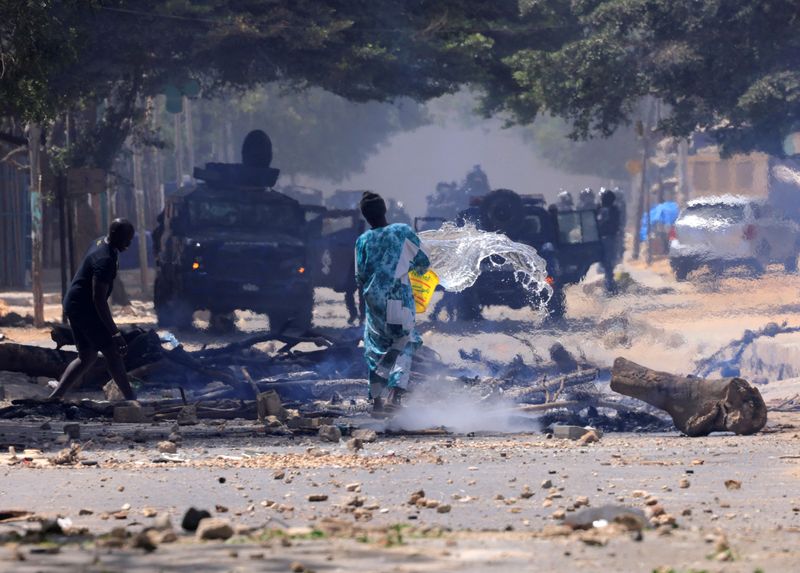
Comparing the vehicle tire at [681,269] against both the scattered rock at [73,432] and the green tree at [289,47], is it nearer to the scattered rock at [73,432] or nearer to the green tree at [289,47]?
the green tree at [289,47]

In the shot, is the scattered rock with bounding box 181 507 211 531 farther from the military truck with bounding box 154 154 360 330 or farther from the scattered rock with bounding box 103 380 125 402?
the military truck with bounding box 154 154 360 330

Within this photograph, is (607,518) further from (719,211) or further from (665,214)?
(665,214)

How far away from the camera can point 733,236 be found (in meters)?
33.0

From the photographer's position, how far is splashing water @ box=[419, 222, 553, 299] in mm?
20391

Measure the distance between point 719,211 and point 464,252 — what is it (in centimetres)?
1446

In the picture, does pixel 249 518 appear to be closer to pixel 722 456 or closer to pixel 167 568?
pixel 167 568

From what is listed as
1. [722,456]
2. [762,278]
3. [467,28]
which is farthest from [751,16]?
[722,456]

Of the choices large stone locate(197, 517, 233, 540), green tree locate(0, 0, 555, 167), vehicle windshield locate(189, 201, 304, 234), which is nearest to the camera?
large stone locate(197, 517, 233, 540)

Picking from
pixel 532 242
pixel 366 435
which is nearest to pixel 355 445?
pixel 366 435

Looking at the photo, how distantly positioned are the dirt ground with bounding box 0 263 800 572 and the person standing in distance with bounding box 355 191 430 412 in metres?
0.83

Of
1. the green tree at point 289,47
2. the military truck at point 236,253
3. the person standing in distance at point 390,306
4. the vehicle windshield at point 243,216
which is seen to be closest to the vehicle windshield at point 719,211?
the green tree at point 289,47

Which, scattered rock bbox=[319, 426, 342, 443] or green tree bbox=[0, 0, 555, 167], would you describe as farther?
green tree bbox=[0, 0, 555, 167]

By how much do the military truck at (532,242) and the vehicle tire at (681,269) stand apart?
287 inches

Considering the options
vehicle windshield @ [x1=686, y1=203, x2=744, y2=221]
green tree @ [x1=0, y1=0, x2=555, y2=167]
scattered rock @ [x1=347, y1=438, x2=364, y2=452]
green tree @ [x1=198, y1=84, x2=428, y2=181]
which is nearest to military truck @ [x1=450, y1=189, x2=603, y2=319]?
green tree @ [x1=0, y1=0, x2=555, y2=167]
